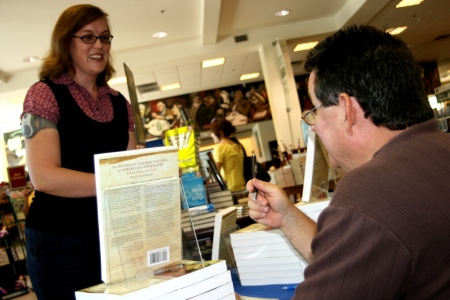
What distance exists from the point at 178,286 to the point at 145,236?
17cm

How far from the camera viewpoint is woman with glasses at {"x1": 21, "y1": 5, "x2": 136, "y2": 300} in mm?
1441

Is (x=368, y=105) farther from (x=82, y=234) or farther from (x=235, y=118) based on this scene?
(x=235, y=118)

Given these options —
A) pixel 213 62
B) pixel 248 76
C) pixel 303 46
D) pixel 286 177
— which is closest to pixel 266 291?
pixel 286 177

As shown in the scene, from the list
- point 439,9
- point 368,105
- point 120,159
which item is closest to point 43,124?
point 120,159

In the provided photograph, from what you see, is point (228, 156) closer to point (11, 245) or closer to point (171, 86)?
point (11, 245)

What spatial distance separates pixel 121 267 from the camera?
0.98 meters

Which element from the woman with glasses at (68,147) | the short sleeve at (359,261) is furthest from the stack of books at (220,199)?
the short sleeve at (359,261)

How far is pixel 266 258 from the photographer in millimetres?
1435

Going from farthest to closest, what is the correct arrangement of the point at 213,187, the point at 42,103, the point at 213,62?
the point at 213,62
the point at 213,187
the point at 42,103

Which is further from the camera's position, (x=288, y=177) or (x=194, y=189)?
(x=288, y=177)

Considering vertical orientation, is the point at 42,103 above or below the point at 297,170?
above

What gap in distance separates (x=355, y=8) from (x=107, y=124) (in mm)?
6766

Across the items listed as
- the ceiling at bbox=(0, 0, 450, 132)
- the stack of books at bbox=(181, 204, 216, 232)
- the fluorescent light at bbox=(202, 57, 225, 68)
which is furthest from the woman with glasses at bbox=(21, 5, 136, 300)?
the fluorescent light at bbox=(202, 57, 225, 68)

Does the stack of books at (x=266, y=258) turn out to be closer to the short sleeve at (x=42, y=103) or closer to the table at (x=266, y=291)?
the table at (x=266, y=291)
